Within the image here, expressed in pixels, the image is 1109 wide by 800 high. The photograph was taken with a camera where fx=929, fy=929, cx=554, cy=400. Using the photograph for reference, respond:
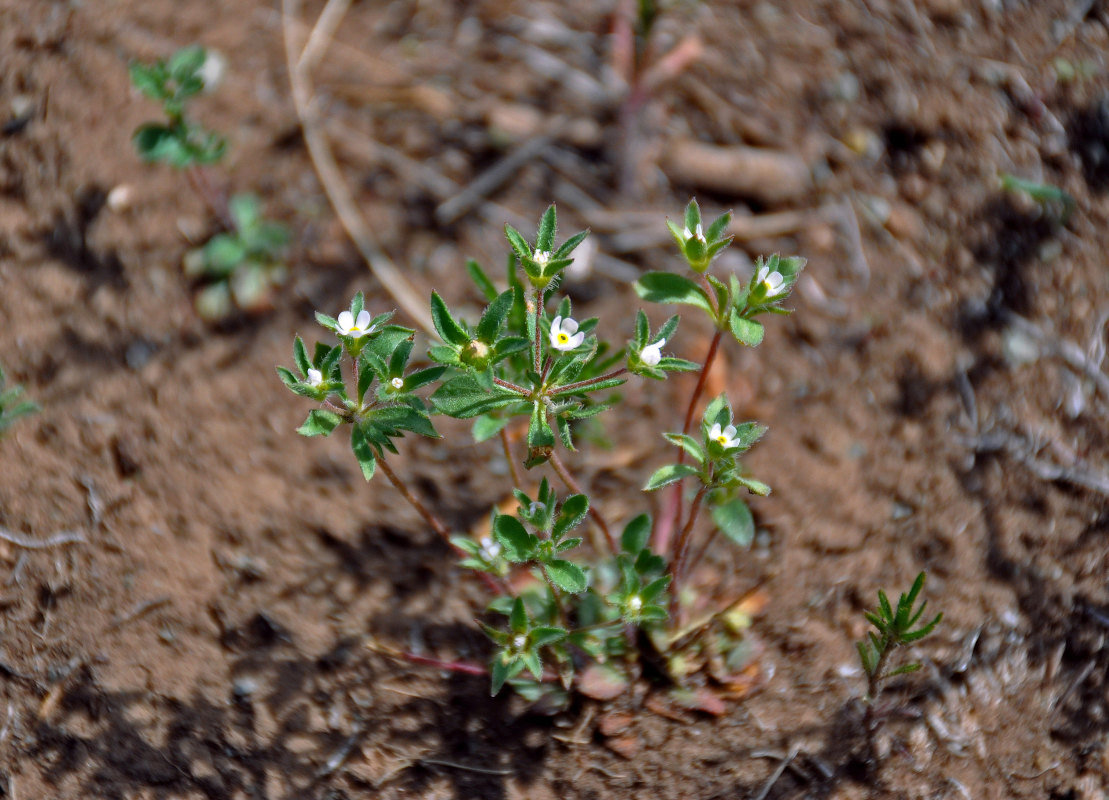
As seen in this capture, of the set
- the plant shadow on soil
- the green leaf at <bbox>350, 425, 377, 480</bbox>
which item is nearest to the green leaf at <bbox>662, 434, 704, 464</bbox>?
the green leaf at <bbox>350, 425, 377, 480</bbox>

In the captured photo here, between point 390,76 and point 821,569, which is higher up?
point 390,76

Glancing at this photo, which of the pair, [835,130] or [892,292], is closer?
[892,292]

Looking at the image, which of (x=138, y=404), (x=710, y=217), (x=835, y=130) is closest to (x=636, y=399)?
(x=710, y=217)

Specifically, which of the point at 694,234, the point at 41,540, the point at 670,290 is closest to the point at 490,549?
the point at 670,290

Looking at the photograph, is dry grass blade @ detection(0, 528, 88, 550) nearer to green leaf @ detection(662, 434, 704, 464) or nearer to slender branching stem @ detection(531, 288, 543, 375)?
slender branching stem @ detection(531, 288, 543, 375)

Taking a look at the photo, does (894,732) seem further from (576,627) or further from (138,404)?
(138,404)

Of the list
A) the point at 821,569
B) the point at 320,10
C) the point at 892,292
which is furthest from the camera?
the point at 320,10

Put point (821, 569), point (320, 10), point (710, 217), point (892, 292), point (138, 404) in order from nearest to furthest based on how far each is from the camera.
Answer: point (821, 569)
point (138, 404)
point (892, 292)
point (710, 217)
point (320, 10)
